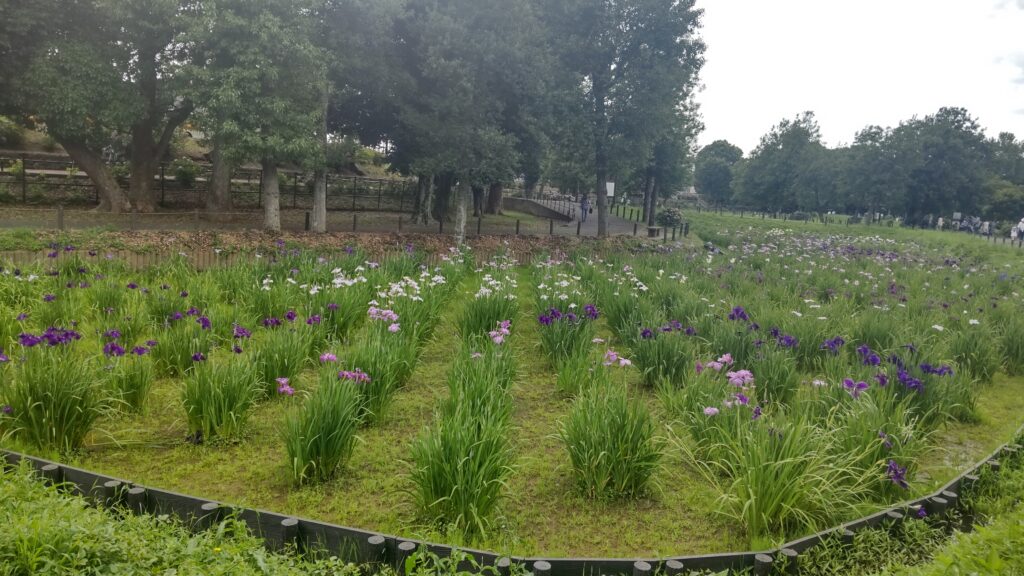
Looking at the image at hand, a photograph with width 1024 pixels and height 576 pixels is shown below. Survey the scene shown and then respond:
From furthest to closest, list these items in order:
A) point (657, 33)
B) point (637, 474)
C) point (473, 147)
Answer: point (657, 33)
point (473, 147)
point (637, 474)

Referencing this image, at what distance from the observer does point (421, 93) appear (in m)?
21.2

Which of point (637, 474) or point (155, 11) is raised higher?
point (155, 11)

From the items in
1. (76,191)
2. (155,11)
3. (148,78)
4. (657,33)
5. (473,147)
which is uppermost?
(657,33)

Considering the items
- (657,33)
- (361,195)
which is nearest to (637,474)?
(657,33)

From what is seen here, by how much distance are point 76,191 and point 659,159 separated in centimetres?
3016

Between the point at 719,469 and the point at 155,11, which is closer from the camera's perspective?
the point at 719,469

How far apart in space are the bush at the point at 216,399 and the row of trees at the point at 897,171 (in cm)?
5973

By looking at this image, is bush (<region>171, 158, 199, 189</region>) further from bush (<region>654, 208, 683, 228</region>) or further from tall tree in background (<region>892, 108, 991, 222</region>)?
tall tree in background (<region>892, 108, 991, 222</region>)

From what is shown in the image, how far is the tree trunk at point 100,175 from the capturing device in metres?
21.0

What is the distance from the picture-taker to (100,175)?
2120 cm

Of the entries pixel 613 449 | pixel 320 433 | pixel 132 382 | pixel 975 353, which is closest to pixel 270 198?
pixel 132 382

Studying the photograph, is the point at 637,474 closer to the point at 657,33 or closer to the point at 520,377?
the point at 520,377

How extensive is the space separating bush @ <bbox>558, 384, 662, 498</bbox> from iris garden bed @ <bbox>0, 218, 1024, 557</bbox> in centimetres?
2

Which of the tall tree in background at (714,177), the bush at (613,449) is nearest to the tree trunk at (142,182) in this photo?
the bush at (613,449)
